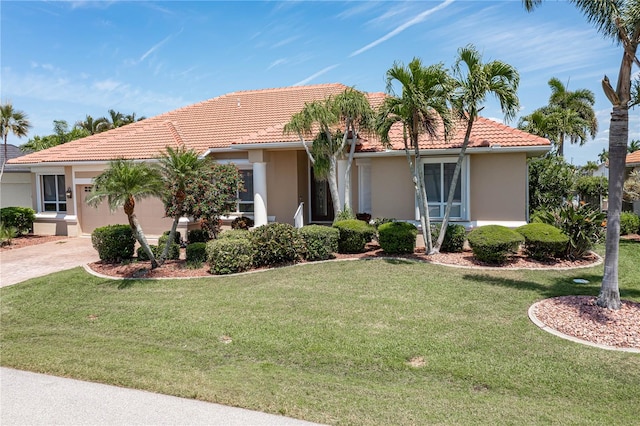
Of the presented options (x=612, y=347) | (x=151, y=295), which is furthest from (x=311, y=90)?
(x=612, y=347)

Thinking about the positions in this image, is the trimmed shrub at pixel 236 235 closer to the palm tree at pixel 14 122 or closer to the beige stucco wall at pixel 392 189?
the beige stucco wall at pixel 392 189

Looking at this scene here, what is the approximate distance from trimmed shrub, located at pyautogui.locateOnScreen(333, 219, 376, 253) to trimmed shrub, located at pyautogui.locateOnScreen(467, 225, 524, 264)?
3241 mm

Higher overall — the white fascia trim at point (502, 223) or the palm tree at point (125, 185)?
the palm tree at point (125, 185)

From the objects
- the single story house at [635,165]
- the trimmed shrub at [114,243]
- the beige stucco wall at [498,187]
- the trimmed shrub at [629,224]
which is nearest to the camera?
the trimmed shrub at [114,243]

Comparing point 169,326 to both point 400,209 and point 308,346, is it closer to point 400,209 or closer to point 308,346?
point 308,346

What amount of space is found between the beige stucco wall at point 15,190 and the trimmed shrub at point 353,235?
21.9 metres

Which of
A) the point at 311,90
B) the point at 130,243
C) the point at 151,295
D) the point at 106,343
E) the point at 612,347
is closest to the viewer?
the point at 612,347

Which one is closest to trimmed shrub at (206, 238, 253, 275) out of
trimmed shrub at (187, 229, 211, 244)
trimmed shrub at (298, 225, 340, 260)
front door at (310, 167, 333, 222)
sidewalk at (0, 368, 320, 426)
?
trimmed shrub at (298, 225, 340, 260)

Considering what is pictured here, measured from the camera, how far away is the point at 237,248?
12.3 metres

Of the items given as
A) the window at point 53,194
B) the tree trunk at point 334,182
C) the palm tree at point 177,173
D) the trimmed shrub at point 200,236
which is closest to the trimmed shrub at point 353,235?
the tree trunk at point 334,182

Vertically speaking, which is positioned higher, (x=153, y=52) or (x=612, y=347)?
(x=153, y=52)

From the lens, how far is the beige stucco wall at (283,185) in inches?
739

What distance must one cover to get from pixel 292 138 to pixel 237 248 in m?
6.14

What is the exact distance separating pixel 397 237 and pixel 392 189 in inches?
121
